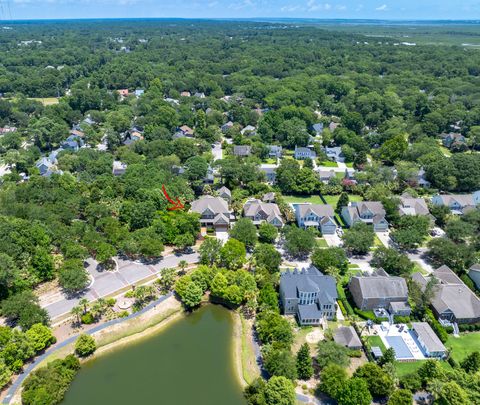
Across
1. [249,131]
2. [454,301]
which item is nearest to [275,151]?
[249,131]

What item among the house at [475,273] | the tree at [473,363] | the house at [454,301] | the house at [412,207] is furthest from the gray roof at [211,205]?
the tree at [473,363]

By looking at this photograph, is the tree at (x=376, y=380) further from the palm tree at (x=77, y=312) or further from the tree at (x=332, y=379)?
the palm tree at (x=77, y=312)

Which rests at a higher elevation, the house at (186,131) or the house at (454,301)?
the house at (454,301)

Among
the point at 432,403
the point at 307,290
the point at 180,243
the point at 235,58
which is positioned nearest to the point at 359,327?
the point at 307,290

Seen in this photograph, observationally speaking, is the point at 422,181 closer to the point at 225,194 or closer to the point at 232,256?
the point at 225,194

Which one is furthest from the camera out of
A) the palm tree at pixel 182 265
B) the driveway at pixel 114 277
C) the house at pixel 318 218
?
the house at pixel 318 218

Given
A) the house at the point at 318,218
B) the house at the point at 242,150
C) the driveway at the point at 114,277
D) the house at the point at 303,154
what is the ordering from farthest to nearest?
the house at the point at 303,154 → the house at the point at 242,150 → the house at the point at 318,218 → the driveway at the point at 114,277

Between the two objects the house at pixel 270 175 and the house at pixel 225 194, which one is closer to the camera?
the house at pixel 225 194

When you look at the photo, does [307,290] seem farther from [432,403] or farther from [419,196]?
[419,196]

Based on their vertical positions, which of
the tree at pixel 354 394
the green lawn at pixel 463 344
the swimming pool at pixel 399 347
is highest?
the tree at pixel 354 394
